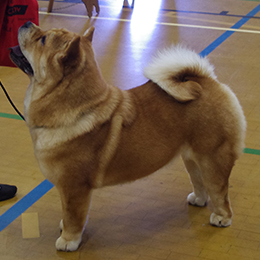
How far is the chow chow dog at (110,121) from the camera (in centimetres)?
192

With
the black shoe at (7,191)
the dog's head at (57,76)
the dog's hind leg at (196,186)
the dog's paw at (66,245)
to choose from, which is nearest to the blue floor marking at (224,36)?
the dog's hind leg at (196,186)

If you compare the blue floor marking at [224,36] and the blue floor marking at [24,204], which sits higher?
the blue floor marking at [224,36]

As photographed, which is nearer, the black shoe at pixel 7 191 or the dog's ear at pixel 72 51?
the dog's ear at pixel 72 51

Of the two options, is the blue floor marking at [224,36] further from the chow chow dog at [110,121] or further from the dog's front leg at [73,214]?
the dog's front leg at [73,214]

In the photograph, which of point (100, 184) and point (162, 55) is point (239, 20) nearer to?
point (162, 55)

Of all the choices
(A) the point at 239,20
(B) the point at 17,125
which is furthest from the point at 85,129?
(A) the point at 239,20

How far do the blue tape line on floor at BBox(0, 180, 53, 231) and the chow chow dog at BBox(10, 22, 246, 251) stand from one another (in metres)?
0.43

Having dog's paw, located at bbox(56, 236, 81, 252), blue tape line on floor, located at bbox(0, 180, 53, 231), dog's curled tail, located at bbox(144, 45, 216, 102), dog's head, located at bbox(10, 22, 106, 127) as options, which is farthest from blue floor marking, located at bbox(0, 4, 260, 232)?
dog's curled tail, located at bbox(144, 45, 216, 102)

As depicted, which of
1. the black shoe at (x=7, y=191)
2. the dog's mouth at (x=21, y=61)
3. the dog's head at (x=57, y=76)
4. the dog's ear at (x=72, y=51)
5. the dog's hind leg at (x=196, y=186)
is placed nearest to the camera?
the dog's ear at (x=72, y=51)

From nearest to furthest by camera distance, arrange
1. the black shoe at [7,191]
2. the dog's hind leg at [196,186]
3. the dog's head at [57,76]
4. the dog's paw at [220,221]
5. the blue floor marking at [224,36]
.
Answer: the dog's head at [57,76], the dog's paw at [220,221], the dog's hind leg at [196,186], the black shoe at [7,191], the blue floor marking at [224,36]

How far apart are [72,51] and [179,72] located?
0.67 metres

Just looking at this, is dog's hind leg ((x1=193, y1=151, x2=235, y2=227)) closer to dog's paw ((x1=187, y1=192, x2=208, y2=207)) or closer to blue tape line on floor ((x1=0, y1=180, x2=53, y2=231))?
dog's paw ((x1=187, y1=192, x2=208, y2=207))

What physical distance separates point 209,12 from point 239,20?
653mm

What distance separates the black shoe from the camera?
2.60 m
